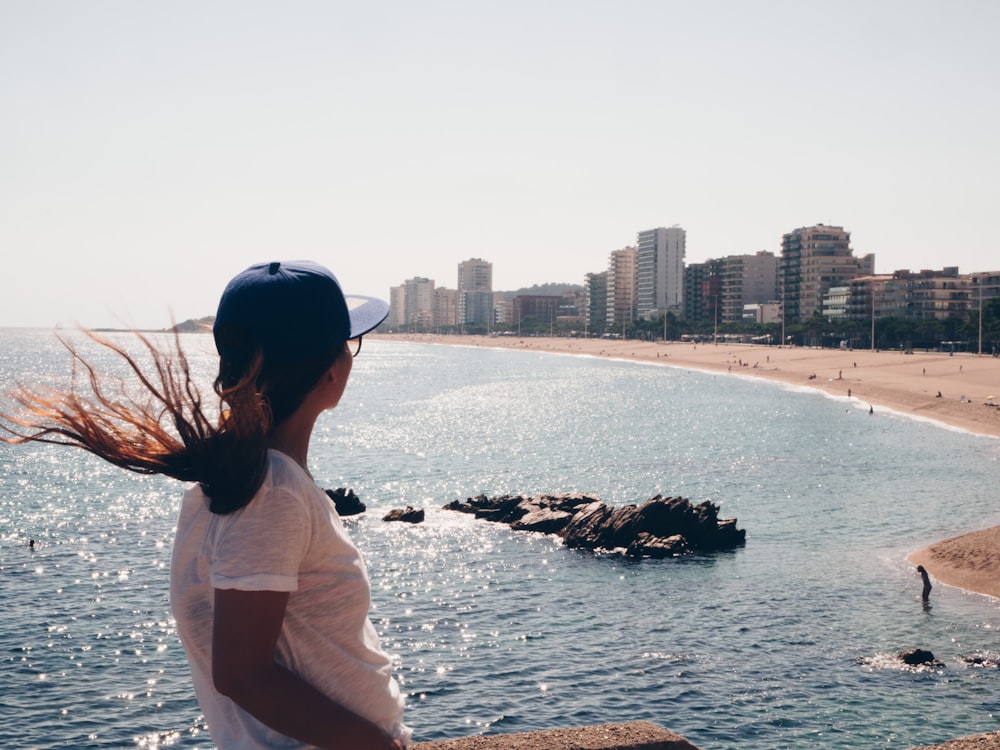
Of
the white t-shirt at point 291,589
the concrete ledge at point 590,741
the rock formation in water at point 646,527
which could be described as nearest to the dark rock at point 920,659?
the rock formation in water at point 646,527

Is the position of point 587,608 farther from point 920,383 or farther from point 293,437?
point 920,383

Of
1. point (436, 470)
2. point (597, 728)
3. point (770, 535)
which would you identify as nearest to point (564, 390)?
point (436, 470)

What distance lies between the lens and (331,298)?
2.49 m

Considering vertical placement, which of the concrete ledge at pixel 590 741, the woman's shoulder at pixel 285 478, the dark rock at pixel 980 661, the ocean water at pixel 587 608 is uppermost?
the woman's shoulder at pixel 285 478

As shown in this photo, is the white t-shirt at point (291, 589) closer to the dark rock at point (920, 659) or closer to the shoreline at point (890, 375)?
the dark rock at point (920, 659)

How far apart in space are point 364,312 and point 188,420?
22.5 inches

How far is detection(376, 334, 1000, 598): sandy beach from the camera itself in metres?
30.0

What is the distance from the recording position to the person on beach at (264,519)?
7.16ft

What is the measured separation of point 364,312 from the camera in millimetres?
2689

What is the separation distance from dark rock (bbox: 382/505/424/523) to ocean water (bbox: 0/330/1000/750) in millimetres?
887

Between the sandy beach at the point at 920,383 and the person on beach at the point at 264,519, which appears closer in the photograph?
the person on beach at the point at 264,519

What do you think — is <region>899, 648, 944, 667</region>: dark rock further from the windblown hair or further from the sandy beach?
the windblown hair

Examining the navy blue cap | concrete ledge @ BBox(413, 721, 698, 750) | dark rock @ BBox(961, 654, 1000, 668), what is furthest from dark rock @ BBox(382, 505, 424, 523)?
the navy blue cap

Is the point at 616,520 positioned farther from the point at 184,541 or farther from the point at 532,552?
the point at 184,541
